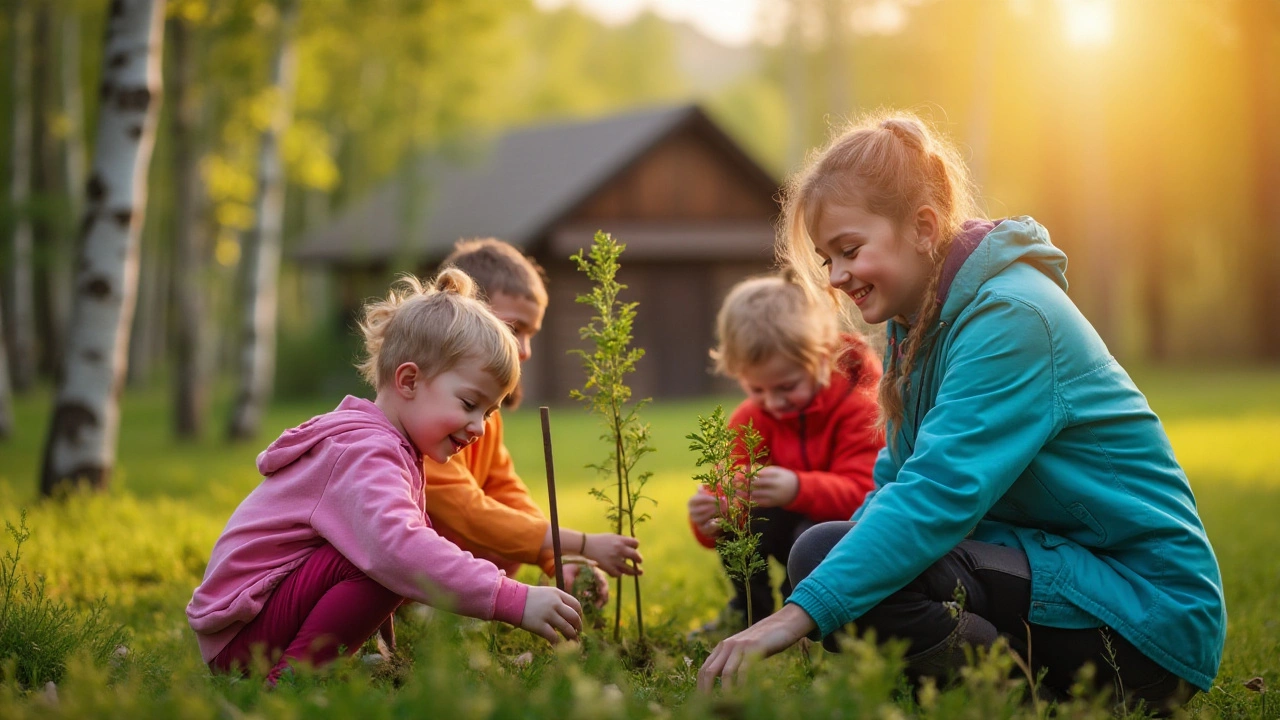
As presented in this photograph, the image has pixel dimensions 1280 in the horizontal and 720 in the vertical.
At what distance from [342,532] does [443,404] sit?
445 millimetres

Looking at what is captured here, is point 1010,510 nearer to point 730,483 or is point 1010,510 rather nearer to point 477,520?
point 730,483

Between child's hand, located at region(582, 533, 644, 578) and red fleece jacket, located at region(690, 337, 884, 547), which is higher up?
red fleece jacket, located at region(690, 337, 884, 547)

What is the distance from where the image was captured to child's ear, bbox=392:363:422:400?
10.6ft

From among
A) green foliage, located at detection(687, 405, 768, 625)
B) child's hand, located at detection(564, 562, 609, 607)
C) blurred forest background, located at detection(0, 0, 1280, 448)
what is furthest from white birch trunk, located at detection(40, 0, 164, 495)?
blurred forest background, located at detection(0, 0, 1280, 448)

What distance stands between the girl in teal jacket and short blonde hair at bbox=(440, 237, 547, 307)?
57.4 inches

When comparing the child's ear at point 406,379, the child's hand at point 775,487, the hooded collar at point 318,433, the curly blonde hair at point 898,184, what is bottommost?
the child's hand at point 775,487

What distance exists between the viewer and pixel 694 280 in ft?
79.6

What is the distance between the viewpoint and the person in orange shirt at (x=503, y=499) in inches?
145

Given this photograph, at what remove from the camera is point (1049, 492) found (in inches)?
118

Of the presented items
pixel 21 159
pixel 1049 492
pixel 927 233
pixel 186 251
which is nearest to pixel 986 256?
pixel 927 233

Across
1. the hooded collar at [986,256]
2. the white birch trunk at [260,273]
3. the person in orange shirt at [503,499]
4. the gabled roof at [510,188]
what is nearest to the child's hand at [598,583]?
the person in orange shirt at [503,499]

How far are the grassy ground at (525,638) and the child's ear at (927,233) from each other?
1142 mm

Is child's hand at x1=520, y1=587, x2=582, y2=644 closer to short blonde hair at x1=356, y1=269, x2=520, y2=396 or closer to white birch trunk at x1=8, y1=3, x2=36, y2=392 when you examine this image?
short blonde hair at x1=356, y1=269, x2=520, y2=396

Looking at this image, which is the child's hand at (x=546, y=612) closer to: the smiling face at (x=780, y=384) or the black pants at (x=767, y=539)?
the black pants at (x=767, y=539)
